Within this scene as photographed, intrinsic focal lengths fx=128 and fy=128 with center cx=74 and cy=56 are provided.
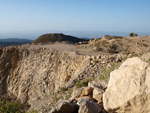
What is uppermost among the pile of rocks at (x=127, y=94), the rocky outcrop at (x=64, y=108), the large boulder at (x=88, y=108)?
the pile of rocks at (x=127, y=94)

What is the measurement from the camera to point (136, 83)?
2.21 meters

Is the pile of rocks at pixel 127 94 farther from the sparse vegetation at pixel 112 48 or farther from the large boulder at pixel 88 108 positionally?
the sparse vegetation at pixel 112 48

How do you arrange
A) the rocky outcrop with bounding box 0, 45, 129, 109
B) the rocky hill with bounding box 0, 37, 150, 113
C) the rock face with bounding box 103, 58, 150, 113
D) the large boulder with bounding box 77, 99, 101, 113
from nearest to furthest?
the rock face with bounding box 103, 58, 150, 113, the rocky hill with bounding box 0, 37, 150, 113, the large boulder with bounding box 77, 99, 101, 113, the rocky outcrop with bounding box 0, 45, 129, 109

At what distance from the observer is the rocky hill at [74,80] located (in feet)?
7.43

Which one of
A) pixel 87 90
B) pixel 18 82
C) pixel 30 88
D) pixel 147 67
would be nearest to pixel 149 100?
pixel 147 67

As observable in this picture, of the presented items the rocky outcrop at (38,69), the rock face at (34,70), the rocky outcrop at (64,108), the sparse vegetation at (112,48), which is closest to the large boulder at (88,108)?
the rocky outcrop at (64,108)

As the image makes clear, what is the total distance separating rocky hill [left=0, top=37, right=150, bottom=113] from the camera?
2.26 meters

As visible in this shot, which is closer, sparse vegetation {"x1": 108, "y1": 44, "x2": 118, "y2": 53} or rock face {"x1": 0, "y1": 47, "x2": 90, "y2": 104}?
rock face {"x1": 0, "y1": 47, "x2": 90, "y2": 104}

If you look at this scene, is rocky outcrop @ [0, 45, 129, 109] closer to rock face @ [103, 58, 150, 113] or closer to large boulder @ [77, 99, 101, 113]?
large boulder @ [77, 99, 101, 113]

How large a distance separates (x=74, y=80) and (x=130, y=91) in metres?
5.60

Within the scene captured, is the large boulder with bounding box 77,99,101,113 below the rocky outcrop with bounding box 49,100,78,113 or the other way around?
the other way around

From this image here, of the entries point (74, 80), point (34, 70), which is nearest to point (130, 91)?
point (74, 80)

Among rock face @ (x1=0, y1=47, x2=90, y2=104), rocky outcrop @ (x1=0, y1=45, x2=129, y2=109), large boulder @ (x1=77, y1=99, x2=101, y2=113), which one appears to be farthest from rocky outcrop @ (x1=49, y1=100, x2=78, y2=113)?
rock face @ (x1=0, y1=47, x2=90, y2=104)

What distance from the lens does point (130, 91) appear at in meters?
2.19
